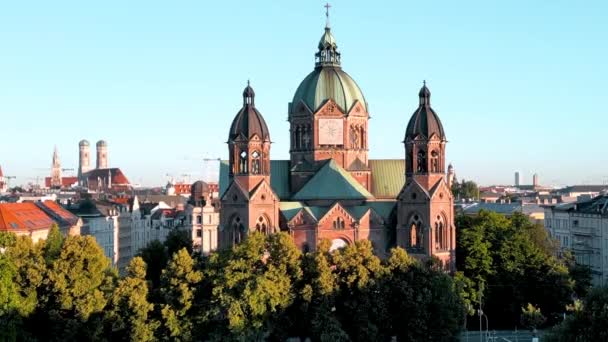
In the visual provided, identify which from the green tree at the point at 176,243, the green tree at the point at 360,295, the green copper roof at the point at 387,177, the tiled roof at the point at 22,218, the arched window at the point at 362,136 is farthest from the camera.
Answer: the tiled roof at the point at 22,218

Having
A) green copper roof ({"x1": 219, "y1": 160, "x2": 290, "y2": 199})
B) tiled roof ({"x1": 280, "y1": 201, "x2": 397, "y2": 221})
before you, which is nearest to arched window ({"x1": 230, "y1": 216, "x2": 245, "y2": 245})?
tiled roof ({"x1": 280, "y1": 201, "x2": 397, "y2": 221})

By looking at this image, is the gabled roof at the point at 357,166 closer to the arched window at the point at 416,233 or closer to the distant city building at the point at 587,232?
the arched window at the point at 416,233

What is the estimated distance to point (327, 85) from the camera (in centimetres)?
12412

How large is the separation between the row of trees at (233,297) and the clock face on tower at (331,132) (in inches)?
1324

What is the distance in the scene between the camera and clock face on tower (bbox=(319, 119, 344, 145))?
12300 centimetres

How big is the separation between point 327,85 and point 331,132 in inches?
226

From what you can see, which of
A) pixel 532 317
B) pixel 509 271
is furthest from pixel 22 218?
pixel 532 317

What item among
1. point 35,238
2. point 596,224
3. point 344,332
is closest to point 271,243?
point 344,332

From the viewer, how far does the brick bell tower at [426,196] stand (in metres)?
112

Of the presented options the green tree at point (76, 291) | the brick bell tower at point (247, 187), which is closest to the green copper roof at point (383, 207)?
the brick bell tower at point (247, 187)

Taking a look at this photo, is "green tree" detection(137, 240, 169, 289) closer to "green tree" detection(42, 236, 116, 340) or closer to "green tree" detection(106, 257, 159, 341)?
"green tree" detection(42, 236, 116, 340)

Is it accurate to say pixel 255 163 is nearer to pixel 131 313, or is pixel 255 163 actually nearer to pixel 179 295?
pixel 179 295

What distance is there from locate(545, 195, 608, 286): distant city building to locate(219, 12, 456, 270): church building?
115 feet

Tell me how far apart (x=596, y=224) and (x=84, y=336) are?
84952 millimetres
